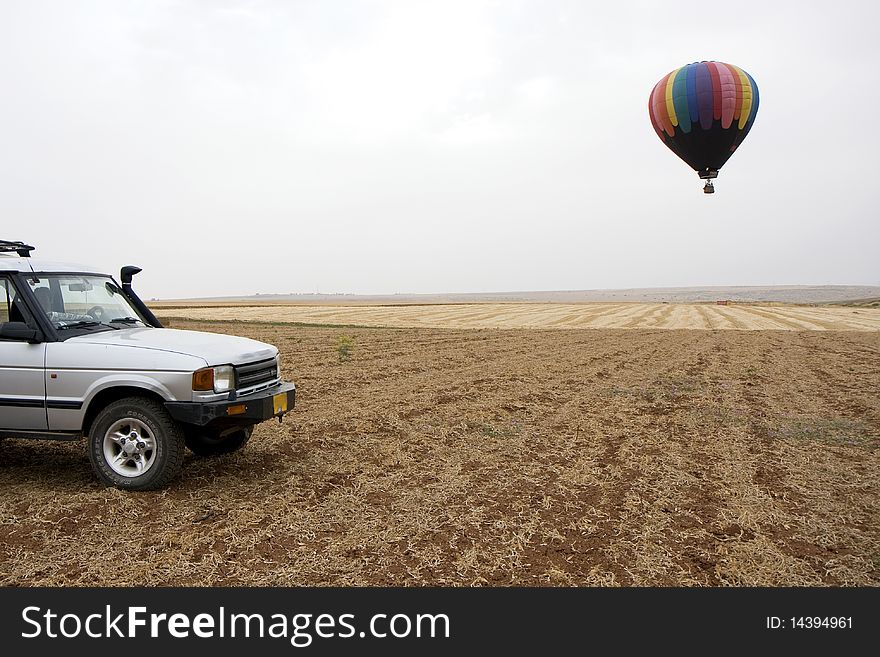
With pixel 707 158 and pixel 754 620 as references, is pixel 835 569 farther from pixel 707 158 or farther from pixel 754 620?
pixel 707 158

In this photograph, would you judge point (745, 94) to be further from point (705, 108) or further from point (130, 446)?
point (130, 446)

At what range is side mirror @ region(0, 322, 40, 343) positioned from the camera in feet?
20.9

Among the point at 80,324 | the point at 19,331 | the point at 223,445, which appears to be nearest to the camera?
the point at 19,331

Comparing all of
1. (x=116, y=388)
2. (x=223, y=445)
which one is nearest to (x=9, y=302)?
(x=116, y=388)

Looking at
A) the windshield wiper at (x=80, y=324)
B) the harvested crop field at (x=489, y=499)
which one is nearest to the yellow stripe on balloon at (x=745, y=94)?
the harvested crop field at (x=489, y=499)

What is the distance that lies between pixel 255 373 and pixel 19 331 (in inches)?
88.1

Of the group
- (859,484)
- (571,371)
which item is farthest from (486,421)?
(571,371)

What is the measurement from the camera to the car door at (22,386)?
6.51 m

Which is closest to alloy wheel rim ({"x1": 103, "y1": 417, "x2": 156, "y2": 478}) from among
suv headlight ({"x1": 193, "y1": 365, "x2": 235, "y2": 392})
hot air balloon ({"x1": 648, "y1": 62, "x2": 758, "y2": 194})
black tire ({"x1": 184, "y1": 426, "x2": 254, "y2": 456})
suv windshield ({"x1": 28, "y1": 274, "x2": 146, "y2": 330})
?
suv headlight ({"x1": 193, "y1": 365, "x2": 235, "y2": 392})

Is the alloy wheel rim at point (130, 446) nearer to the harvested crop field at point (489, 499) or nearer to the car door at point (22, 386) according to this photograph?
the harvested crop field at point (489, 499)

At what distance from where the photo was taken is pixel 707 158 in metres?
24.8

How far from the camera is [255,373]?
702 cm

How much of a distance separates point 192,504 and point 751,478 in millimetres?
5863

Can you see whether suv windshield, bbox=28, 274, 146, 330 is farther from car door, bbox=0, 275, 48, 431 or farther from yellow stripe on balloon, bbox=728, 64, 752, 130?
yellow stripe on balloon, bbox=728, 64, 752, 130
